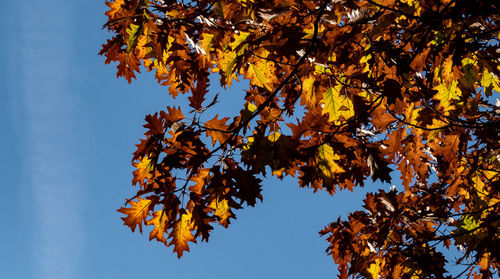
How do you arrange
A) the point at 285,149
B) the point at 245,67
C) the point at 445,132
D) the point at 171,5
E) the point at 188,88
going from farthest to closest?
the point at 445,132
the point at 188,88
the point at 245,67
the point at 171,5
the point at 285,149

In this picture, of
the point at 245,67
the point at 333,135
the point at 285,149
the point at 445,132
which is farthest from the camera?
the point at 445,132

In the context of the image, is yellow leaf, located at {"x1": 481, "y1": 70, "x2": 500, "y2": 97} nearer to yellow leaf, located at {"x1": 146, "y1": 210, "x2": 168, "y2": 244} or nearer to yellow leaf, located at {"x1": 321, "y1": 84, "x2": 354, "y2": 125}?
yellow leaf, located at {"x1": 321, "y1": 84, "x2": 354, "y2": 125}

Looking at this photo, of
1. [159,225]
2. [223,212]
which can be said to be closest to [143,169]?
[159,225]

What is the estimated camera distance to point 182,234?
2424mm

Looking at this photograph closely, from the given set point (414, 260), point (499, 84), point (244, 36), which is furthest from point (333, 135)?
point (499, 84)

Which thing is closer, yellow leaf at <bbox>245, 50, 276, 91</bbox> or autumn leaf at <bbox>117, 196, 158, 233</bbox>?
autumn leaf at <bbox>117, 196, 158, 233</bbox>

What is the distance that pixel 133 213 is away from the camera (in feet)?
8.23

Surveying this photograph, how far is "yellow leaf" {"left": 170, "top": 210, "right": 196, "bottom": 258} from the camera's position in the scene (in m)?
2.40

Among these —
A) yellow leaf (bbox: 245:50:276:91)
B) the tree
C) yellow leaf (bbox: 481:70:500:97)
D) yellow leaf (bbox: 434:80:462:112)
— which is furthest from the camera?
yellow leaf (bbox: 481:70:500:97)

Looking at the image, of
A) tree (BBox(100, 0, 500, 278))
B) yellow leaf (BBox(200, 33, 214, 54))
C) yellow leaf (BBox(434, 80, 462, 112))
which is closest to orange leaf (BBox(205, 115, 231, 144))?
tree (BBox(100, 0, 500, 278))

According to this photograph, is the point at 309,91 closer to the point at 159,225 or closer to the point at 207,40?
the point at 207,40

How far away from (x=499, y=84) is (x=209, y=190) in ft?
10.0

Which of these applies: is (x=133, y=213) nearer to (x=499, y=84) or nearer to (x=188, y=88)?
(x=188, y=88)

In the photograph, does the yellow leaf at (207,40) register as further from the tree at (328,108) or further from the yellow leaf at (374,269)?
the yellow leaf at (374,269)
